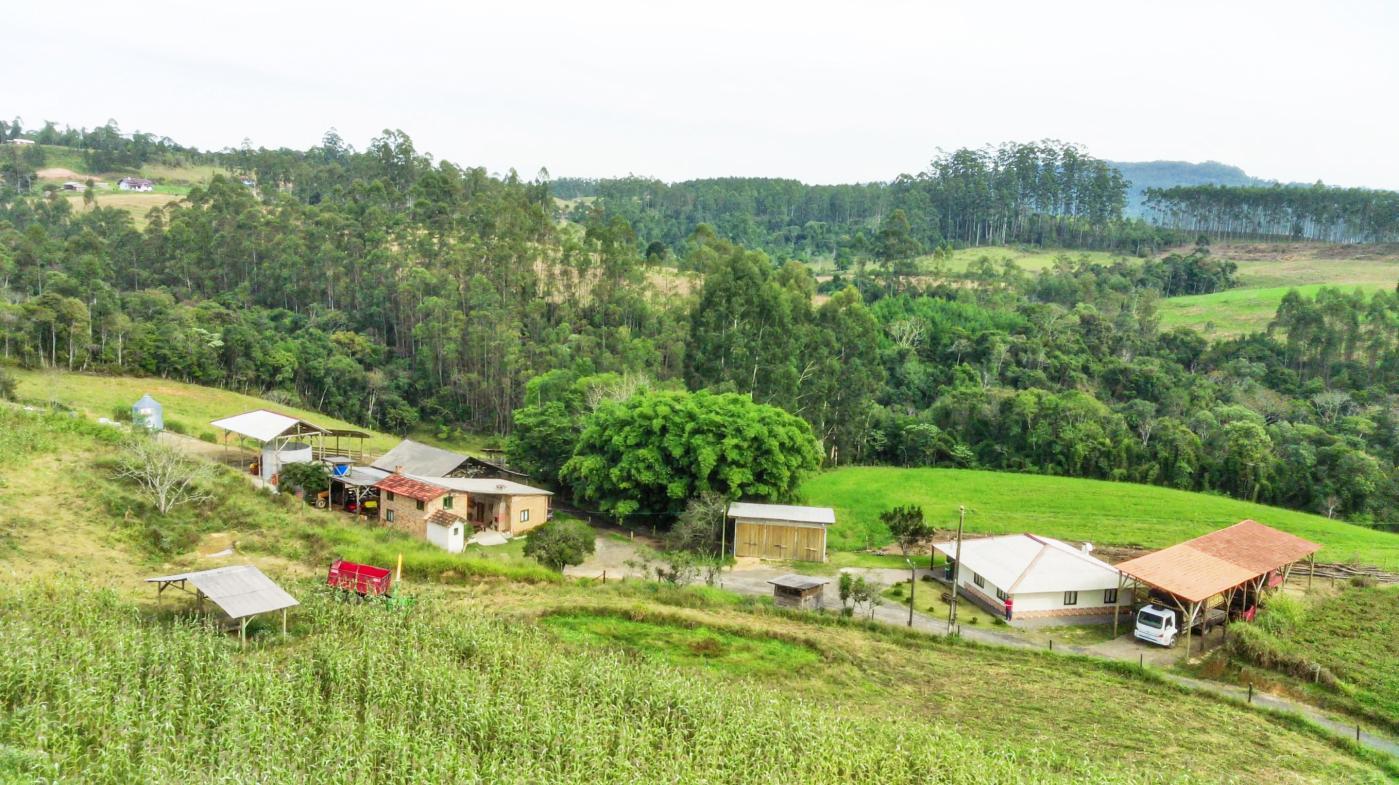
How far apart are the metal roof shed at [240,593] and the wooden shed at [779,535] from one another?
14.8 m

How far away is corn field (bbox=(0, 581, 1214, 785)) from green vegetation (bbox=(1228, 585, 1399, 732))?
23.3ft

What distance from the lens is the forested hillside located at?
42.2 meters

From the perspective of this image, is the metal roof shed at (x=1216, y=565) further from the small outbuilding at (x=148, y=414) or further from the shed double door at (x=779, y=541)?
the small outbuilding at (x=148, y=414)

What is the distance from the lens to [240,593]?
17531mm

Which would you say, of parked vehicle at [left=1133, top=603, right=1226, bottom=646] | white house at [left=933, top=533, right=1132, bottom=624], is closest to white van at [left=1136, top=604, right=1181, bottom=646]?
parked vehicle at [left=1133, top=603, right=1226, bottom=646]

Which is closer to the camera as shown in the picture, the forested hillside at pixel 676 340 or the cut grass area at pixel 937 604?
the cut grass area at pixel 937 604

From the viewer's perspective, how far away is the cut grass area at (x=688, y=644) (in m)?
18.7

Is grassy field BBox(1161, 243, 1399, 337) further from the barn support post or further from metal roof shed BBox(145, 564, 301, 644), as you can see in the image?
metal roof shed BBox(145, 564, 301, 644)

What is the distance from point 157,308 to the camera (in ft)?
162

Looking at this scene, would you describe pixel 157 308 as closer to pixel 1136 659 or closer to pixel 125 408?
pixel 125 408

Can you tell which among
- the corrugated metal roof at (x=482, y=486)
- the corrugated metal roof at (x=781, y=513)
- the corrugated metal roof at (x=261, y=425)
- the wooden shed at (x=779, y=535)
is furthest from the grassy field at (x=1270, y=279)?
the corrugated metal roof at (x=261, y=425)

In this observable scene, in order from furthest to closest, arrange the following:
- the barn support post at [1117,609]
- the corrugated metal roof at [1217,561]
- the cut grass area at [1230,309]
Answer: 1. the cut grass area at [1230,309]
2. the barn support post at [1117,609]
3. the corrugated metal roof at [1217,561]

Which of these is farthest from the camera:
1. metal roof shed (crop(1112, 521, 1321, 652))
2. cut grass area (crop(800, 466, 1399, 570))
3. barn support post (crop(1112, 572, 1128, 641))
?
cut grass area (crop(800, 466, 1399, 570))

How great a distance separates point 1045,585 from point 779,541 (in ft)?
28.5
